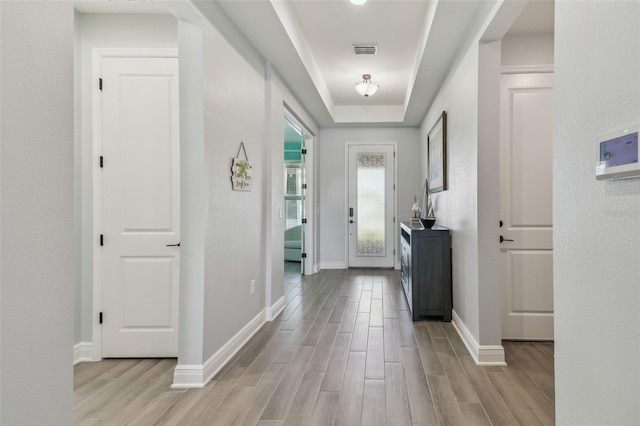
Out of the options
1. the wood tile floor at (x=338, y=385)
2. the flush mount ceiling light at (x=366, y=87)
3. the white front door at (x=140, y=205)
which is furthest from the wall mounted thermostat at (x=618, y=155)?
the flush mount ceiling light at (x=366, y=87)

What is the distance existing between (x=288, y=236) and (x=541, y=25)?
6251mm

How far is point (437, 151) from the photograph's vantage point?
4.49m

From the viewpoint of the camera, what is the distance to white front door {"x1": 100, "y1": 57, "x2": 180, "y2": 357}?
2.75 m

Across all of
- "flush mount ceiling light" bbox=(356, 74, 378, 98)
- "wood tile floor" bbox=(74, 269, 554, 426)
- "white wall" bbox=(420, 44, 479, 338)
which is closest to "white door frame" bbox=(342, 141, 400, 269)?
"flush mount ceiling light" bbox=(356, 74, 378, 98)

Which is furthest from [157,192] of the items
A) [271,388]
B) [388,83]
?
[388,83]

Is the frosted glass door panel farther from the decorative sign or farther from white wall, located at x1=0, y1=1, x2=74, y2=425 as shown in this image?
white wall, located at x1=0, y1=1, x2=74, y2=425

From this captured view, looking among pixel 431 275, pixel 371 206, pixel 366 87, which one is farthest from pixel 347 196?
pixel 431 275

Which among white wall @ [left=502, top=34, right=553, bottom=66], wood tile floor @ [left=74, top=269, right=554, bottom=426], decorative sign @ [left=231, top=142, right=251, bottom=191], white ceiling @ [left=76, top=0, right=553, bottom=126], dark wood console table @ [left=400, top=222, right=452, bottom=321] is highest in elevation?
white ceiling @ [left=76, top=0, right=553, bottom=126]

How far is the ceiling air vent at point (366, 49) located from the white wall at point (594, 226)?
9.13 ft

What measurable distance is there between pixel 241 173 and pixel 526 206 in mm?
2381

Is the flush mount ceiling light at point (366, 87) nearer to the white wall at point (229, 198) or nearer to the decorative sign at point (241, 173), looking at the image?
the white wall at point (229, 198)

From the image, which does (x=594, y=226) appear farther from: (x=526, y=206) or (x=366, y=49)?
(x=366, y=49)

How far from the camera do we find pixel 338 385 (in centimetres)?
231

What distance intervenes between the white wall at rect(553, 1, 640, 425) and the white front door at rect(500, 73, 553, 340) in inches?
65.2
